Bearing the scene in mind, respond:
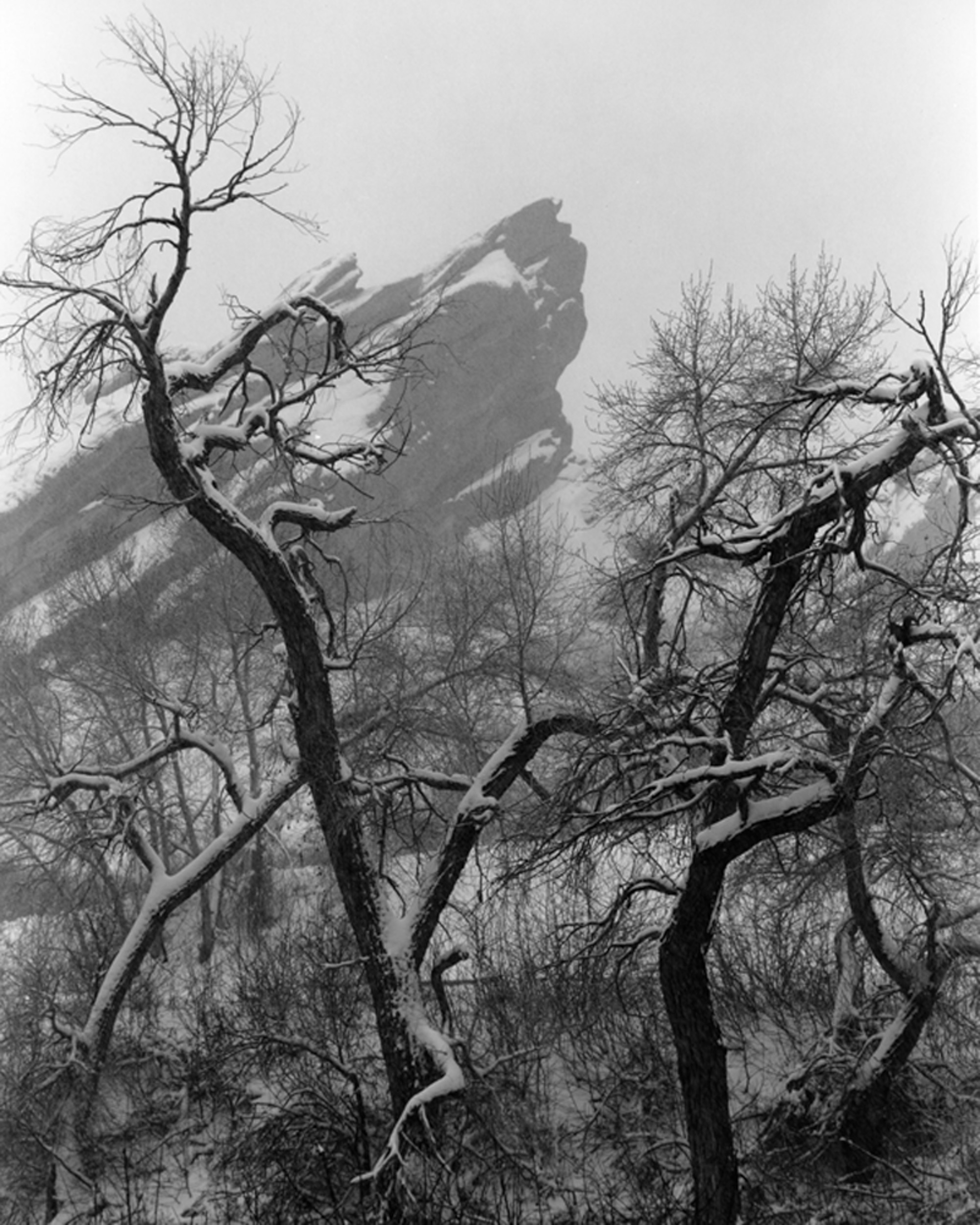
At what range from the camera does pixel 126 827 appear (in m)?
9.42

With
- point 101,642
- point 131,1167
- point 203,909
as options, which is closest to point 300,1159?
point 131,1167

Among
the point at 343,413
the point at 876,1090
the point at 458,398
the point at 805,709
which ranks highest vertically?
the point at 458,398

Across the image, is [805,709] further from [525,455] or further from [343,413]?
[525,455]

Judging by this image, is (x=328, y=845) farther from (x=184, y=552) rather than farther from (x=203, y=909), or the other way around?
(x=184, y=552)

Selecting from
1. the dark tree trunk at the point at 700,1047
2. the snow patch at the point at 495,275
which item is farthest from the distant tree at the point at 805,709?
the snow patch at the point at 495,275

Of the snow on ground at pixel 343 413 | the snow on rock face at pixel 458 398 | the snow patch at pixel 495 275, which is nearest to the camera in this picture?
the snow on ground at pixel 343 413

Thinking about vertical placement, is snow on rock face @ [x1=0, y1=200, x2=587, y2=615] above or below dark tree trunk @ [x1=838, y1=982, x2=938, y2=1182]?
above

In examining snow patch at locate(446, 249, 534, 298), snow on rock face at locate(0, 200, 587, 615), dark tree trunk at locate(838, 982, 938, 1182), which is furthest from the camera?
snow patch at locate(446, 249, 534, 298)

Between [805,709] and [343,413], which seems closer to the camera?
[805,709]

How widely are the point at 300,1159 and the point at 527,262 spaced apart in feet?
94.5

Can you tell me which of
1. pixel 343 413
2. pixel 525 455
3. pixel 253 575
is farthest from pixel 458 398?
pixel 253 575

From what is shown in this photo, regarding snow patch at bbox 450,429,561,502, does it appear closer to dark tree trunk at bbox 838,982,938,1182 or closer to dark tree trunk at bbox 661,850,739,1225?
dark tree trunk at bbox 838,982,938,1182

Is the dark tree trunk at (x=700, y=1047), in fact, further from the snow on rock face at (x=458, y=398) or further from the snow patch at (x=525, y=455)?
the snow patch at (x=525, y=455)

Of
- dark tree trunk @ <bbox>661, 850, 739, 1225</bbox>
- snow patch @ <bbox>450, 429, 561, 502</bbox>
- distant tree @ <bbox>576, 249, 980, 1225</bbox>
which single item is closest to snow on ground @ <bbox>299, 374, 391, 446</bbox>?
snow patch @ <bbox>450, 429, 561, 502</bbox>
